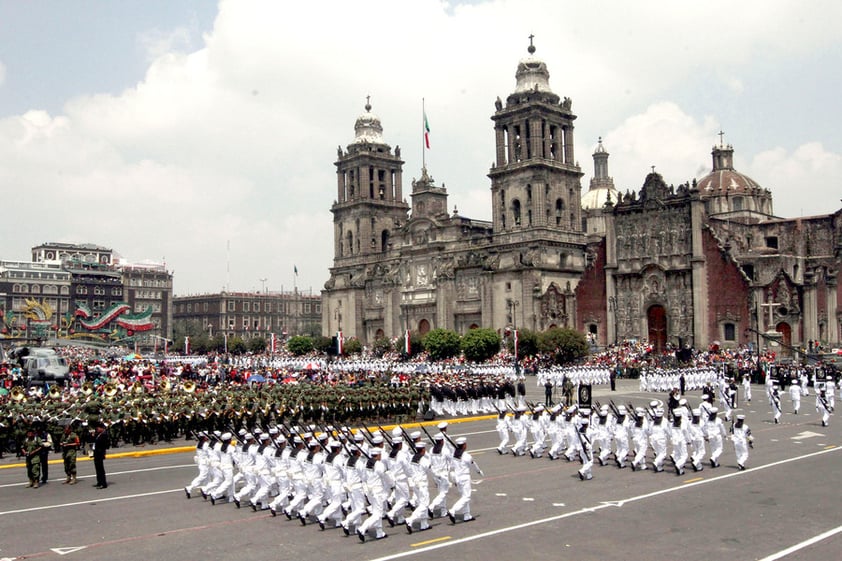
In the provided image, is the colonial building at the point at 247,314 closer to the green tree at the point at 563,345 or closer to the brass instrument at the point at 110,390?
the green tree at the point at 563,345

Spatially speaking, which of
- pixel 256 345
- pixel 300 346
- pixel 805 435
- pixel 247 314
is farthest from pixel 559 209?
pixel 247 314

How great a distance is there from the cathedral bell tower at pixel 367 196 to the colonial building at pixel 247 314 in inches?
1609

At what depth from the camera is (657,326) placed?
228 ft

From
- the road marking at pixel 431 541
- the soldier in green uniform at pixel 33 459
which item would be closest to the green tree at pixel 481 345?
the soldier in green uniform at pixel 33 459

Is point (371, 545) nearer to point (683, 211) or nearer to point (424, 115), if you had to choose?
point (683, 211)

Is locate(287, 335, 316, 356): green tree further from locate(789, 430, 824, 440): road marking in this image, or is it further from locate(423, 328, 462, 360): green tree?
locate(789, 430, 824, 440): road marking

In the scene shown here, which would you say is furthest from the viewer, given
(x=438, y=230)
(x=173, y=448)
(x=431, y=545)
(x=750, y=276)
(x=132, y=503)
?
(x=438, y=230)

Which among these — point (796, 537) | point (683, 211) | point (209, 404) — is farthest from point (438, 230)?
point (796, 537)

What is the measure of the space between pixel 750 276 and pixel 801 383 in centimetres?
2810

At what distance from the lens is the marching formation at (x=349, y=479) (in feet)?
45.7

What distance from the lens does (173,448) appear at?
2567cm

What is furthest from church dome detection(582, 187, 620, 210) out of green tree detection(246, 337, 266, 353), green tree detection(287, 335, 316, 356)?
green tree detection(246, 337, 266, 353)

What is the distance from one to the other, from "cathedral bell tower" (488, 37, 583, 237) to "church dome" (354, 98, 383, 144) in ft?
79.3

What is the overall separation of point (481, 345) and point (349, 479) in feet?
171
